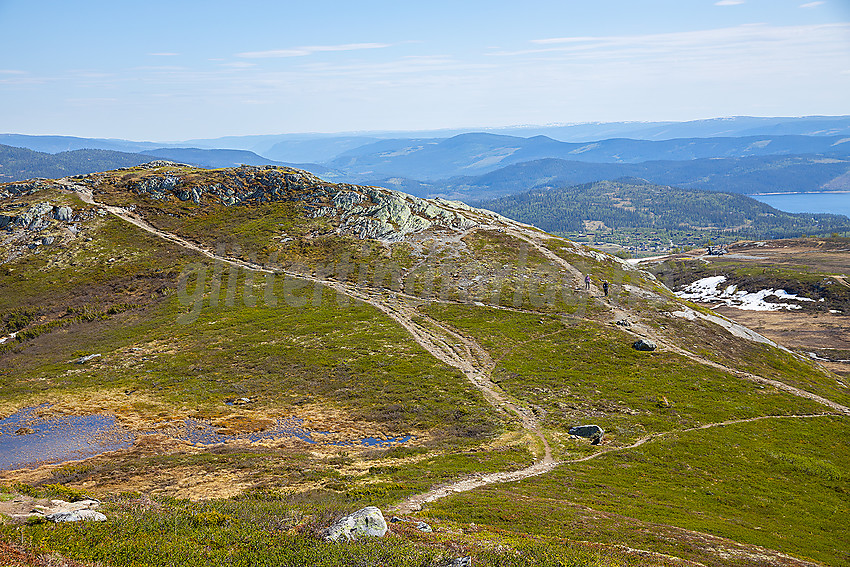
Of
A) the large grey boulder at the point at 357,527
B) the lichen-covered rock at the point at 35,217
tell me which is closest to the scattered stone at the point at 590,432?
the large grey boulder at the point at 357,527

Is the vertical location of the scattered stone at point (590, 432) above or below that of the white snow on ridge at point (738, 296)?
above

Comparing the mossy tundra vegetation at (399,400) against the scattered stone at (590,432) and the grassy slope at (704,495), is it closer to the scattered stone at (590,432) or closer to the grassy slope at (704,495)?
the grassy slope at (704,495)

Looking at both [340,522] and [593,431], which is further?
[593,431]

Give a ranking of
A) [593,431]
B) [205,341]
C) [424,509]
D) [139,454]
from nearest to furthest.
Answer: [424,509] → [139,454] → [593,431] → [205,341]

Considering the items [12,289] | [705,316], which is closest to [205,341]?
[12,289]

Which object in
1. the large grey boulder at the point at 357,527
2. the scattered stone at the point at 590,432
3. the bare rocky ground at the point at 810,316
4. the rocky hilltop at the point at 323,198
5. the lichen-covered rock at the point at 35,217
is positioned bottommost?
the bare rocky ground at the point at 810,316

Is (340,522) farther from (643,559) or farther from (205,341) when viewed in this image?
(205,341)
